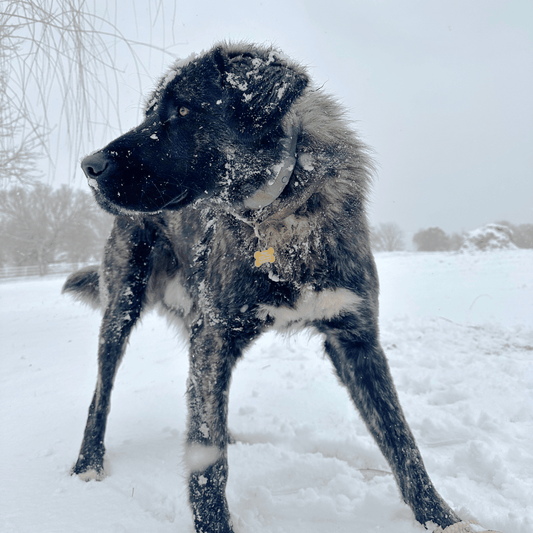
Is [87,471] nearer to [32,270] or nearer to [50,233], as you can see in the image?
[50,233]

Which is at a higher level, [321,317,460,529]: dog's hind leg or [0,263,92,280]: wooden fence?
[321,317,460,529]: dog's hind leg

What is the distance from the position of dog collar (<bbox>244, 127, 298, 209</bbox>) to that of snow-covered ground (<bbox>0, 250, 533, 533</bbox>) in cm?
136

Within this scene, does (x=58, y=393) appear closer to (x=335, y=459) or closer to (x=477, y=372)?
(x=335, y=459)

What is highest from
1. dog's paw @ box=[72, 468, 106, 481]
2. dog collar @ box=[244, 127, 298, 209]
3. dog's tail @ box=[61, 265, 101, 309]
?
dog collar @ box=[244, 127, 298, 209]

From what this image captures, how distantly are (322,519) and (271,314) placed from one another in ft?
2.89

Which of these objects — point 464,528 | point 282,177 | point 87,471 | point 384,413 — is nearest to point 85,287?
point 87,471

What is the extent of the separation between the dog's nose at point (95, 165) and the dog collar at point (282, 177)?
0.72 meters

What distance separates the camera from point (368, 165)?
77.8 inches

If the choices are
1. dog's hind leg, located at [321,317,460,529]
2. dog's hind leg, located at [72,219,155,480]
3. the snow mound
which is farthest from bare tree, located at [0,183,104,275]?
the snow mound

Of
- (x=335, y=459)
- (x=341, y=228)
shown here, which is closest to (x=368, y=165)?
(x=341, y=228)

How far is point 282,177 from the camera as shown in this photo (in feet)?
5.44

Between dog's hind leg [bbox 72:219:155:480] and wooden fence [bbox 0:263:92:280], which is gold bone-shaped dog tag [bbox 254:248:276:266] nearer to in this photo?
dog's hind leg [bbox 72:219:155:480]

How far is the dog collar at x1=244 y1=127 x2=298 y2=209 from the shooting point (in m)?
1.66

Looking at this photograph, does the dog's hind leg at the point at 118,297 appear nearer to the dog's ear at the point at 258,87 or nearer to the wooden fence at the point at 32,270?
the dog's ear at the point at 258,87
